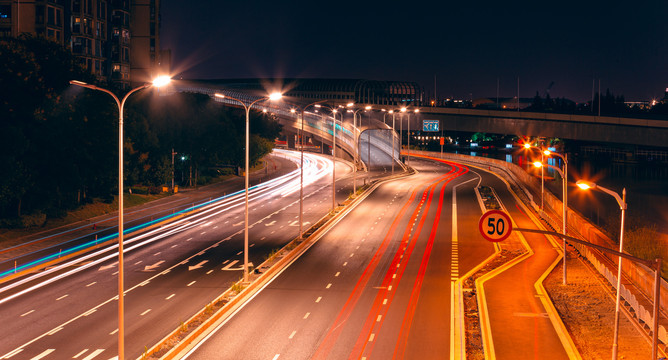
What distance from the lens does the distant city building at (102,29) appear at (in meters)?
96.5

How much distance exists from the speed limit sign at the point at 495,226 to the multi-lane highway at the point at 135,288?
1383 cm

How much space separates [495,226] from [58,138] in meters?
46.5

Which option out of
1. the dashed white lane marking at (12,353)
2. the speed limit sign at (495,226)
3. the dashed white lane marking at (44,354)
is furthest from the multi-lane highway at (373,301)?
the dashed white lane marking at (12,353)

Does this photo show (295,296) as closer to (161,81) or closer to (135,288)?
(135,288)

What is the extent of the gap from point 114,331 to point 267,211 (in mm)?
38520

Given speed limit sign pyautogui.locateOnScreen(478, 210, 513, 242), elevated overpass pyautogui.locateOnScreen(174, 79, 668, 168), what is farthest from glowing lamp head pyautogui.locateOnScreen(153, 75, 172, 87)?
elevated overpass pyautogui.locateOnScreen(174, 79, 668, 168)

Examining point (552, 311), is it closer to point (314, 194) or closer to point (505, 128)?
point (314, 194)

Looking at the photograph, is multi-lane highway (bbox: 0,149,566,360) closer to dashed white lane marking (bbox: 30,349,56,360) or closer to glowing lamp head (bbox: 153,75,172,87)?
dashed white lane marking (bbox: 30,349,56,360)

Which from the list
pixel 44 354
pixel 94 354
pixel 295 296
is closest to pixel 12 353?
pixel 44 354

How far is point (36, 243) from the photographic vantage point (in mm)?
46531

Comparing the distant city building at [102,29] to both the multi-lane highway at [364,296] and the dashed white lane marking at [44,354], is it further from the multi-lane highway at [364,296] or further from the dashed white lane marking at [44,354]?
the dashed white lane marking at [44,354]

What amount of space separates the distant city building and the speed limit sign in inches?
3232

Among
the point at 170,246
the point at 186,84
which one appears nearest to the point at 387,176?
the point at 170,246

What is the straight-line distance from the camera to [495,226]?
68.2ft
